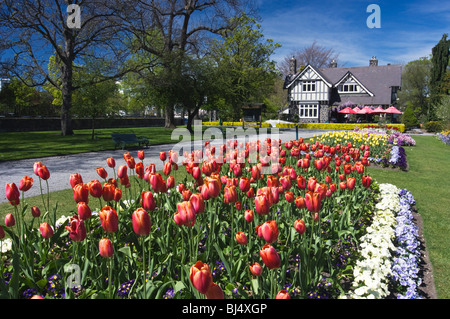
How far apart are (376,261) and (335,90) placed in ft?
151

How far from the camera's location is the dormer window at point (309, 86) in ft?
145

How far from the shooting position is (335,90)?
4538 centimetres

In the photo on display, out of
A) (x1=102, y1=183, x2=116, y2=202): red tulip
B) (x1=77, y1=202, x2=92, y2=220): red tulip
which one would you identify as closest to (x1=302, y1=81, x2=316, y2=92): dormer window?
(x1=102, y1=183, x2=116, y2=202): red tulip

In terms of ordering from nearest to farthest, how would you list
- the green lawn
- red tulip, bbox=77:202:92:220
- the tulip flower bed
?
the tulip flower bed → red tulip, bbox=77:202:92:220 → the green lawn

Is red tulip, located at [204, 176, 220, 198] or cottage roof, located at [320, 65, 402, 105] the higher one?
cottage roof, located at [320, 65, 402, 105]

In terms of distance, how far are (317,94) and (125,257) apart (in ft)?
147

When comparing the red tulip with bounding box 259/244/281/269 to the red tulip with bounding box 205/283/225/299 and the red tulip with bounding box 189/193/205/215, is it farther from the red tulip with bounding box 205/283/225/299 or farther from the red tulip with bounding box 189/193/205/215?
the red tulip with bounding box 189/193/205/215

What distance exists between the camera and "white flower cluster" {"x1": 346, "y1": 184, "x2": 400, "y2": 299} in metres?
2.56

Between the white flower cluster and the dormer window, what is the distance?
41.6 m

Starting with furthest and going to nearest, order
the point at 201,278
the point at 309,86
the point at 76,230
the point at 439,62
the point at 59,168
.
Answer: the point at 309,86, the point at 439,62, the point at 59,168, the point at 76,230, the point at 201,278

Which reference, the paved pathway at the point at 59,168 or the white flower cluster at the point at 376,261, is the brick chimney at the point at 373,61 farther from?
the white flower cluster at the point at 376,261

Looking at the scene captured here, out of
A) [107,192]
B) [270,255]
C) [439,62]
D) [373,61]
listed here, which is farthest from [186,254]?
[373,61]

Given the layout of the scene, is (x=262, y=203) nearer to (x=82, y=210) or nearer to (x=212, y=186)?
(x=212, y=186)
